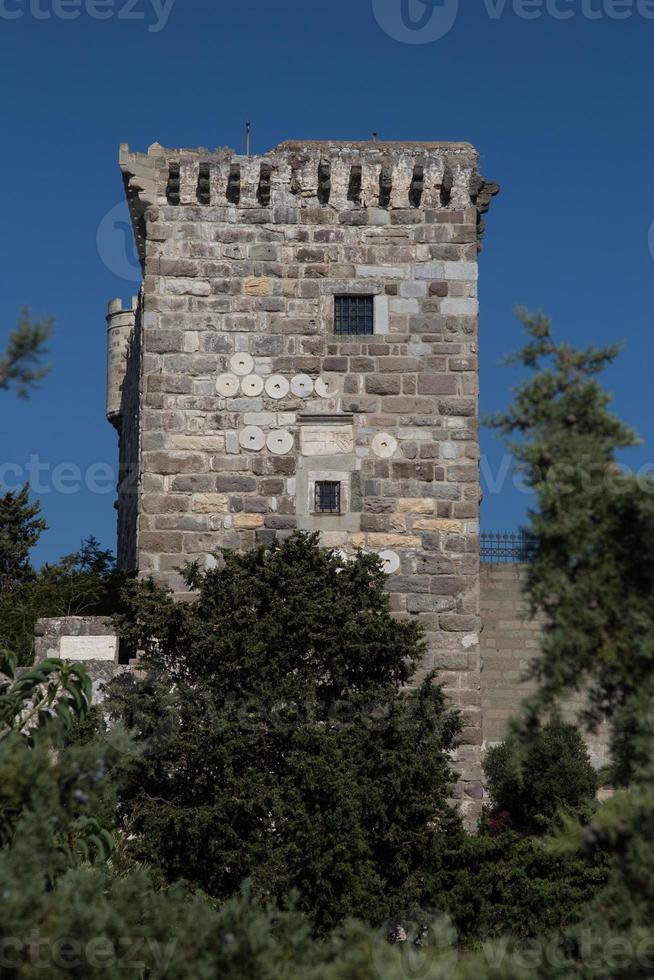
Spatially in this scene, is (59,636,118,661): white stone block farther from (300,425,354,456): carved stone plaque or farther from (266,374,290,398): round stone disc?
(266,374,290,398): round stone disc

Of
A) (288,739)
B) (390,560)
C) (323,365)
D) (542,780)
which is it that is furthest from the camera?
(542,780)

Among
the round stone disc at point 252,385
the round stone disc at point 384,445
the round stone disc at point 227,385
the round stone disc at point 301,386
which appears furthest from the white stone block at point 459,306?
the round stone disc at point 227,385

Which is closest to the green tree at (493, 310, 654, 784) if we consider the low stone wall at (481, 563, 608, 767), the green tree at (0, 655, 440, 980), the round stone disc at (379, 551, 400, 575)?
the green tree at (0, 655, 440, 980)

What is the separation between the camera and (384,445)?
18.0 meters

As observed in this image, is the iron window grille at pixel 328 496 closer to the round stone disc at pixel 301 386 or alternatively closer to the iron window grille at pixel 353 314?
the round stone disc at pixel 301 386

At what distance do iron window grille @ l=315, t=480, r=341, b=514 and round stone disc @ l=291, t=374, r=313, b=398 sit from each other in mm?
1057

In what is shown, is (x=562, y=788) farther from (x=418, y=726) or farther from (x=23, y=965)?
(x=23, y=965)

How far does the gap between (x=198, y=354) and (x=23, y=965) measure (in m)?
10.1

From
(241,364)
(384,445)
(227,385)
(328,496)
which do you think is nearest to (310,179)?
(241,364)

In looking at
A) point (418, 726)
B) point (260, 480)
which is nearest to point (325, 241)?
point (260, 480)

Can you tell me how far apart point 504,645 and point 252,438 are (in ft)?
26.5

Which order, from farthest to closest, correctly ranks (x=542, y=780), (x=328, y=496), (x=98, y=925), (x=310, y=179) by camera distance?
(x=542, y=780) < (x=310, y=179) < (x=328, y=496) < (x=98, y=925)

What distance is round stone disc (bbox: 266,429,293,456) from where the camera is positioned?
704 inches

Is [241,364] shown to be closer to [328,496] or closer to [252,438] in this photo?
[252,438]
